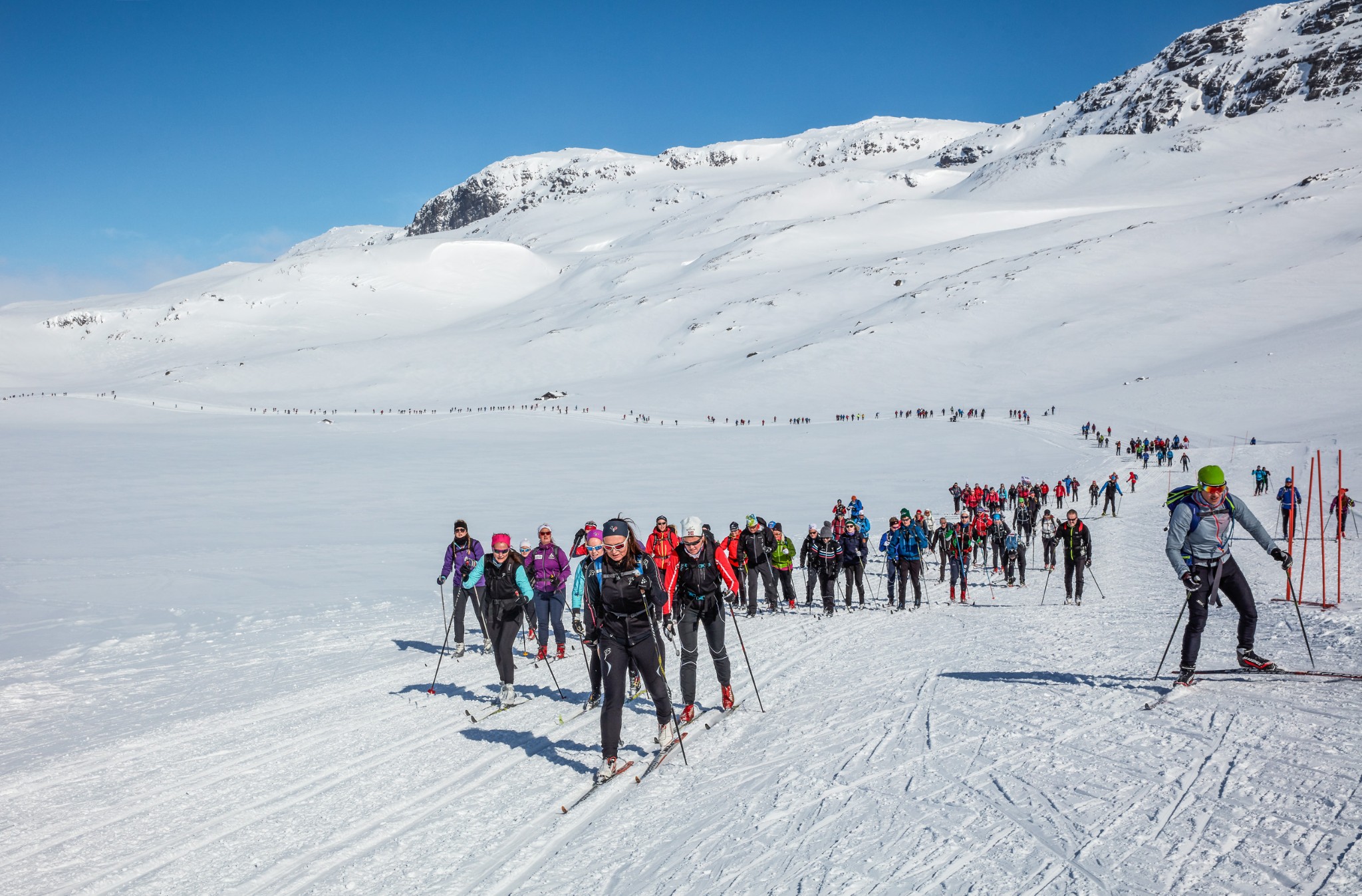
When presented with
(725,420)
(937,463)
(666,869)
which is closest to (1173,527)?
(666,869)

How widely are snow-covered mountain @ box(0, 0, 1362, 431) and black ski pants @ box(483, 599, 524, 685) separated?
51.8m

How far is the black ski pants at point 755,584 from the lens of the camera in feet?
46.4

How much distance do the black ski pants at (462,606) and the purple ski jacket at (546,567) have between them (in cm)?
76

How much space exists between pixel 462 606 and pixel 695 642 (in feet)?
13.6

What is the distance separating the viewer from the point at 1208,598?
7.21 metres

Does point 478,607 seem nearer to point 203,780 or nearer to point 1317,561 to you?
point 203,780

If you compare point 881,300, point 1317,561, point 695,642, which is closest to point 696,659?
point 695,642

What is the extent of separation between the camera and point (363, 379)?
10200 cm

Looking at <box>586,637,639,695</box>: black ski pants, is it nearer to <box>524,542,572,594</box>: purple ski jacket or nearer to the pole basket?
<box>524,542,572,594</box>: purple ski jacket

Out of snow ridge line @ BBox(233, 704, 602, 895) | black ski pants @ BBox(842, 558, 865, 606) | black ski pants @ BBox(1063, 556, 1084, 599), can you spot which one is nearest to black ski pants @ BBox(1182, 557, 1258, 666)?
snow ridge line @ BBox(233, 704, 602, 895)

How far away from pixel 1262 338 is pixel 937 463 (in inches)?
1785

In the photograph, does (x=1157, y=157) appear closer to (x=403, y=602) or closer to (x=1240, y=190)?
(x=1240, y=190)

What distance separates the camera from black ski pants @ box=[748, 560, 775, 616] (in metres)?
14.2

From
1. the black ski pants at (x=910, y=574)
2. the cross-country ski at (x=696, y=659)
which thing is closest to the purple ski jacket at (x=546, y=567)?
the cross-country ski at (x=696, y=659)
